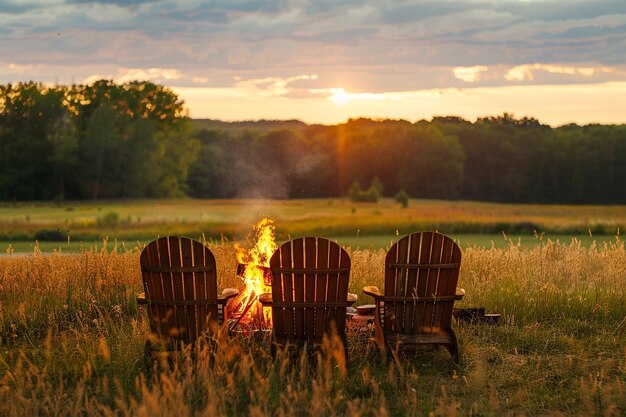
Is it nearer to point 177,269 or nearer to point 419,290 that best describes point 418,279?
point 419,290

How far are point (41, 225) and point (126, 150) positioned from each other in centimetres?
1176

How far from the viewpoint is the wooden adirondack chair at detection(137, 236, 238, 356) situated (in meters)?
6.73

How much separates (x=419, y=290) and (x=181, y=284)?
205 centimetres

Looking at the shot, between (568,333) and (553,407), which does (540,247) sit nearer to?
(568,333)

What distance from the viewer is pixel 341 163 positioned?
162ft

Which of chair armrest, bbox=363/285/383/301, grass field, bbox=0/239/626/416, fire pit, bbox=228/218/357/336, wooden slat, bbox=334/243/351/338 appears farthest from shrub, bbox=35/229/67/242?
wooden slat, bbox=334/243/351/338

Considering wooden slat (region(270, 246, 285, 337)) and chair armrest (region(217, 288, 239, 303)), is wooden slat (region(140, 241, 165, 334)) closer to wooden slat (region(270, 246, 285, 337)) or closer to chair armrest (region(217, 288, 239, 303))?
chair armrest (region(217, 288, 239, 303))

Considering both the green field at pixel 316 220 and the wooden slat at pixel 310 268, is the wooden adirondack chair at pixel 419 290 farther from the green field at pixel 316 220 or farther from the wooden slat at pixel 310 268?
the green field at pixel 316 220

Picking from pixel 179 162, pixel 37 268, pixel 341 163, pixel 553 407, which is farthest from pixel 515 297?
pixel 179 162

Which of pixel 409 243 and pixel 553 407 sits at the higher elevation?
pixel 409 243

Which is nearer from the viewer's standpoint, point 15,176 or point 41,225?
point 41,225

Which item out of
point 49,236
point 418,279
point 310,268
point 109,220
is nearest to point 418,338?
point 418,279

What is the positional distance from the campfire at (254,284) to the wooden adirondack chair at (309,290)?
35.5 inches

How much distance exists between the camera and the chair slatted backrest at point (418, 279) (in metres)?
7.01
